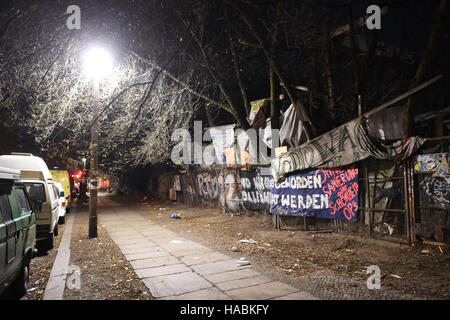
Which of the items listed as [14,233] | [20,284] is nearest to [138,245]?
[20,284]

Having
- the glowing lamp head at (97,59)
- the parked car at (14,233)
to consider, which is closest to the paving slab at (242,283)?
the parked car at (14,233)

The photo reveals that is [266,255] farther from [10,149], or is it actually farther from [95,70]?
[10,149]

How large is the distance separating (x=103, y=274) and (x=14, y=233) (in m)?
1.97

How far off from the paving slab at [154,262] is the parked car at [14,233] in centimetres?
204

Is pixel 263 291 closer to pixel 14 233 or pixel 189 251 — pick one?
pixel 189 251

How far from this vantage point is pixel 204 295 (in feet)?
14.4

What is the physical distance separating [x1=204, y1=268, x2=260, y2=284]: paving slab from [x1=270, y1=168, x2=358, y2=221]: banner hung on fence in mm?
3951

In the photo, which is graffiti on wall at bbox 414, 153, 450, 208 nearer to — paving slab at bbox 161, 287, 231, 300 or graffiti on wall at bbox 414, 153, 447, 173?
graffiti on wall at bbox 414, 153, 447, 173

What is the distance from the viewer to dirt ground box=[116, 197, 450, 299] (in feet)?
15.9

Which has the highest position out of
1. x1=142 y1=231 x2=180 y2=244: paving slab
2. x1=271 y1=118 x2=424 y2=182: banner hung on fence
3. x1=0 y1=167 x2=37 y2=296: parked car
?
x1=271 y1=118 x2=424 y2=182: banner hung on fence

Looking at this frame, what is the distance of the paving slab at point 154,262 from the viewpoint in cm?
607

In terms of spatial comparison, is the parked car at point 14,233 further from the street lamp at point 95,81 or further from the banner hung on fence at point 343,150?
the banner hung on fence at point 343,150

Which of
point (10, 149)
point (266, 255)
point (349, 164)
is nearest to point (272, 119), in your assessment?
point (349, 164)

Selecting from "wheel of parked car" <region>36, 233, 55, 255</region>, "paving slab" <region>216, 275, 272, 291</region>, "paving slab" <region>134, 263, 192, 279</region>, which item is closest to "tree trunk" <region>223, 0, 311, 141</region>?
"paving slab" <region>216, 275, 272, 291</region>
